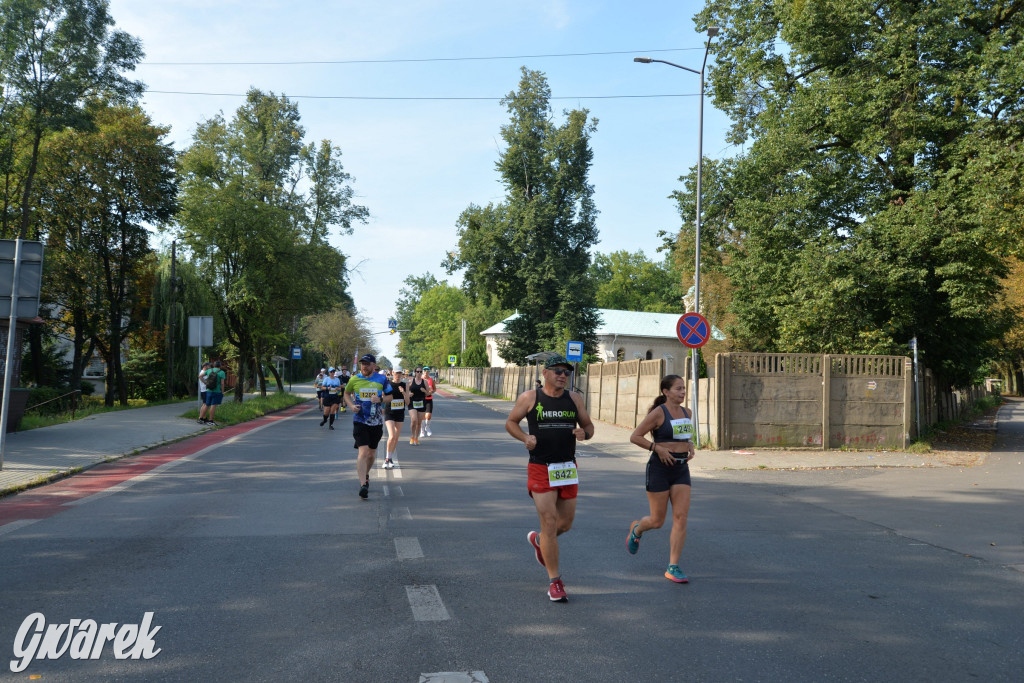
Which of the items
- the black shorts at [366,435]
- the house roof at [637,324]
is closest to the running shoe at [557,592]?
the black shorts at [366,435]

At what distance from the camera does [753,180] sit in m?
23.1

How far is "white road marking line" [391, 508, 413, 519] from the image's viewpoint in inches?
351

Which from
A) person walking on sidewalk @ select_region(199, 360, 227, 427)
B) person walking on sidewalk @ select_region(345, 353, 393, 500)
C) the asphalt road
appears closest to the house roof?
person walking on sidewalk @ select_region(199, 360, 227, 427)

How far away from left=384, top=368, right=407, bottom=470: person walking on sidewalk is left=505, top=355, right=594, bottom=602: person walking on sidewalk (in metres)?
8.13

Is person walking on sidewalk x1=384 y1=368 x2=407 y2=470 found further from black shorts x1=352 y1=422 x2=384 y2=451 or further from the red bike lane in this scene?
the red bike lane

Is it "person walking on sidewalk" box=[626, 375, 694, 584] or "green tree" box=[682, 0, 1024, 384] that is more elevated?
"green tree" box=[682, 0, 1024, 384]

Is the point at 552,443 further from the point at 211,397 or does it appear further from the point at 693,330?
the point at 211,397

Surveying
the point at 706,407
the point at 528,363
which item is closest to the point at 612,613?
the point at 706,407

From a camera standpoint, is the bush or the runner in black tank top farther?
the bush

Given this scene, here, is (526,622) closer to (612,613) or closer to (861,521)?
(612,613)

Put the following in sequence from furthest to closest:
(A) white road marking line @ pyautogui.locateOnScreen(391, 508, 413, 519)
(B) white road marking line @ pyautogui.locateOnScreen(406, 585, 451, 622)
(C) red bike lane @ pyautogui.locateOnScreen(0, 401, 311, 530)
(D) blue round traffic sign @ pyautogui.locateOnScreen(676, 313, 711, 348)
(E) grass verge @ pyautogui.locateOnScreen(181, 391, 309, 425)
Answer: (E) grass verge @ pyautogui.locateOnScreen(181, 391, 309, 425)
(D) blue round traffic sign @ pyautogui.locateOnScreen(676, 313, 711, 348)
(C) red bike lane @ pyautogui.locateOnScreen(0, 401, 311, 530)
(A) white road marking line @ pyautogui.locateOnScreen(391, 508, 413, 519)
(B) white road marking line @ pyautogui.locateOnScreen(406, 585, 451, 622)

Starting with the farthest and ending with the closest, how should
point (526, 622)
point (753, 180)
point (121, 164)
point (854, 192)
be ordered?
point (121, 164) → point (753, 180) → point (854, 192) → point (526, 622)

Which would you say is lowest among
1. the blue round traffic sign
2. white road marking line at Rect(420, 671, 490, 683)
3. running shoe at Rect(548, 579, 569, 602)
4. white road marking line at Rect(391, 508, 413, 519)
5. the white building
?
white road marking line at Rect(391, 508, 413, 519)

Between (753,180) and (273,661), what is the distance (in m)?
21.3
